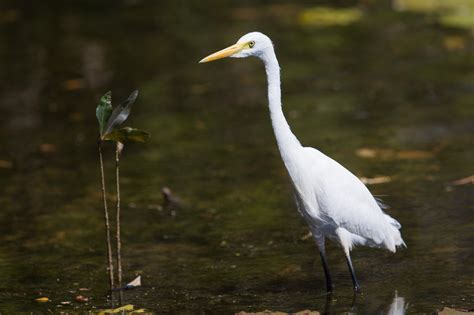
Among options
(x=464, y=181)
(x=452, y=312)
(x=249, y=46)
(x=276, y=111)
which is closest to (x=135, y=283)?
(x=276, y=111)

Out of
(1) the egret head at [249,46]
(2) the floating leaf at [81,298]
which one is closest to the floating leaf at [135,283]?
(2) the floating leaf at [81,298]

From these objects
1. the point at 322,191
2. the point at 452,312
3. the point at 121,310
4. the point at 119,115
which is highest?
the point at 119,115

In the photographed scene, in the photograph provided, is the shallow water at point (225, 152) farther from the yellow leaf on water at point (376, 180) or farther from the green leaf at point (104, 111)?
the green leaf at point (104, 111)

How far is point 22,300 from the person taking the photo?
5734 mm

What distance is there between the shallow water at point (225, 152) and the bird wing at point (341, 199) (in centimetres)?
32

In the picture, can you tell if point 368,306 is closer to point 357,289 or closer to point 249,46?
point 357,289

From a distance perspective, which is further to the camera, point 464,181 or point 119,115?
point 464,181

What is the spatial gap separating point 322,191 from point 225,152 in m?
3.09

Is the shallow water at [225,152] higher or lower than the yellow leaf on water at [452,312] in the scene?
higher

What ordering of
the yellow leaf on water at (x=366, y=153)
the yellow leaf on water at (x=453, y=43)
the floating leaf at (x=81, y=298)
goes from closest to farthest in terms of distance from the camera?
the floating leaf at (x=81, y=298)
the yellow leaf on water at (x=366, y=153)
the yellow leaf on water at (x=453, y=43)

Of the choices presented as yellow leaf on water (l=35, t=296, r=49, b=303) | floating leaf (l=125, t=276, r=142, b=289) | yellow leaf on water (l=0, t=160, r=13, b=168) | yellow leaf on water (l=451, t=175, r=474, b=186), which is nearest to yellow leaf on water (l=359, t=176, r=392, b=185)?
yellow leaf on water (l=451, t=175, r=474, b=186)

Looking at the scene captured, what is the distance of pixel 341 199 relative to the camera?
5566 mm

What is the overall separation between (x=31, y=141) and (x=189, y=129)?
1524 mm

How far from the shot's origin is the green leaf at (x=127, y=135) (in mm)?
5277
